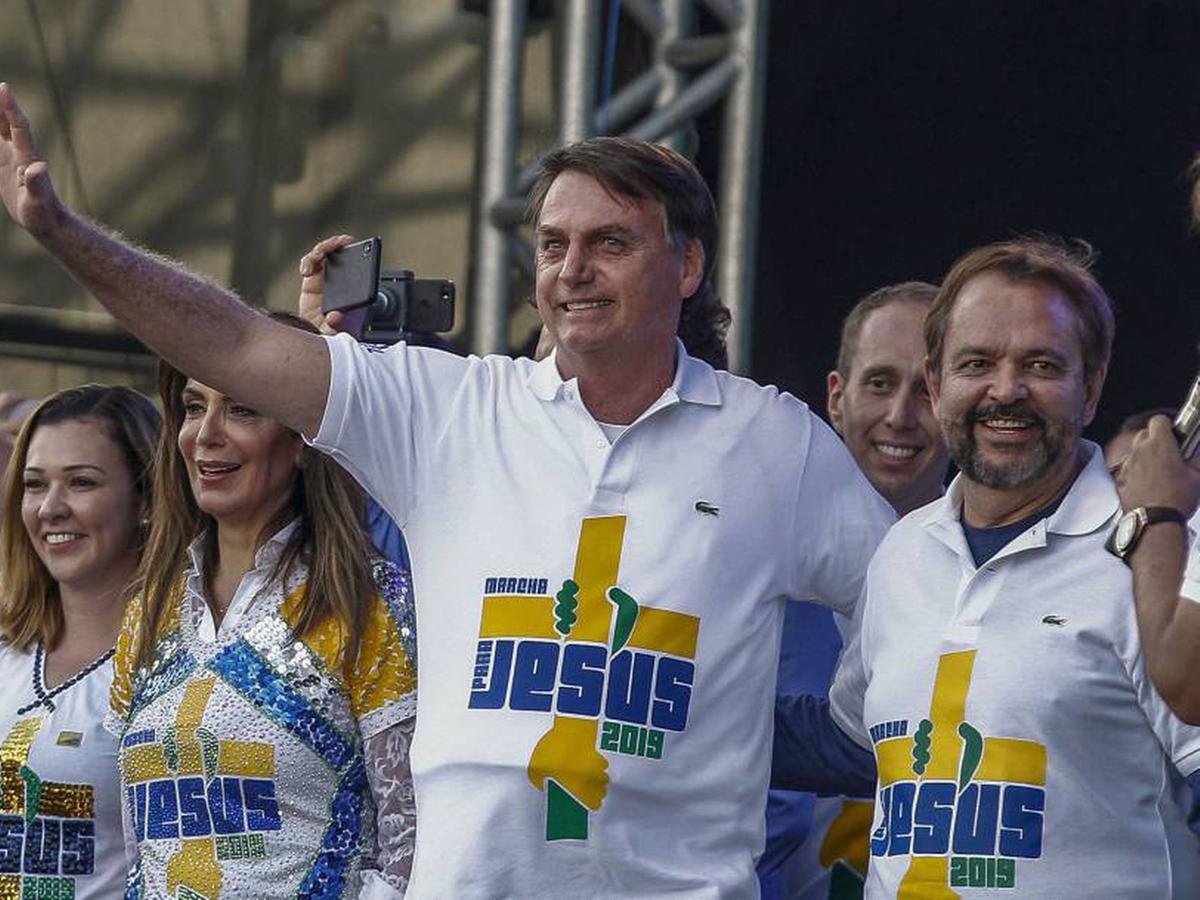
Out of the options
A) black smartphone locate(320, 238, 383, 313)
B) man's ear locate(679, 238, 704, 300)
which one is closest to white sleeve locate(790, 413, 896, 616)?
man's ear locate(679, 238, 704, 300)

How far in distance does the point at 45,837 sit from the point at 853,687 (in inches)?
53.7

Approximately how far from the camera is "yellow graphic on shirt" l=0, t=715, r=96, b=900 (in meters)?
3.62

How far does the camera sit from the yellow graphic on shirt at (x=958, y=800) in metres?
2.83

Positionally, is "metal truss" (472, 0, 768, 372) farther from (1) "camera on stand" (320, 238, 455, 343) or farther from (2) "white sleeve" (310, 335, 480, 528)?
(2) "white sleeve" (310, 335, 480, 528)

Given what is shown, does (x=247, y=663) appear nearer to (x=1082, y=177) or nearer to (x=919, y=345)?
(x=919, y=345)

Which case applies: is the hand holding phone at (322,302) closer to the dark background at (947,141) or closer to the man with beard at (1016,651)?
the man with beard at (1016,651)

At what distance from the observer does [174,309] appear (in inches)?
116

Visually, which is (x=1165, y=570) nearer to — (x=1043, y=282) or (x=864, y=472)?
(x=1043, y=282)

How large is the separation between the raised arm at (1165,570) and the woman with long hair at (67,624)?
68.5 inches

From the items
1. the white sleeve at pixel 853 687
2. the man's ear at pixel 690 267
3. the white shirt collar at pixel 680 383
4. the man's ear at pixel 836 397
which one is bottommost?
the white sleeve at pixel 853 687

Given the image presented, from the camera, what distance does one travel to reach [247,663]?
130 inches

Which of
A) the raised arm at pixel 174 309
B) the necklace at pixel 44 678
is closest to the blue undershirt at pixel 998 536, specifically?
the raised arm at pixel 174 309

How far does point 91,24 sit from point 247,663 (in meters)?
3.04

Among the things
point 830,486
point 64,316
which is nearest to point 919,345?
point 830,486
